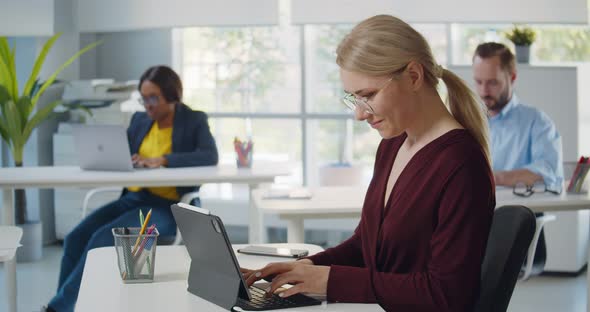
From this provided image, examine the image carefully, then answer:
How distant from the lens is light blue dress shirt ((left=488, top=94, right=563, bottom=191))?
168 inches

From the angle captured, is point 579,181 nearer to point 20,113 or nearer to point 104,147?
point 104,147

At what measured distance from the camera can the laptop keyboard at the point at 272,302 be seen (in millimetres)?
2076

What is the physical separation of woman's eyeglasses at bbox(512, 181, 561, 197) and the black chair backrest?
1804mm

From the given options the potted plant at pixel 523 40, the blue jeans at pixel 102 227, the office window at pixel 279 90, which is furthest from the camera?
the office window at pixel 279 90

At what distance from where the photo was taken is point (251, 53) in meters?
6.95

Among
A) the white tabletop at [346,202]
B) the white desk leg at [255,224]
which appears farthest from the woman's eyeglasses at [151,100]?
the white tabletop at [346,202]

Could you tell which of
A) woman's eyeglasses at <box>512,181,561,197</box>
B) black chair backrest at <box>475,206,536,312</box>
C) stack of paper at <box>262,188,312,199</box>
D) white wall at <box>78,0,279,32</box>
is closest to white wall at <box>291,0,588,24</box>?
white wall at <box>78,0,279,32</box>

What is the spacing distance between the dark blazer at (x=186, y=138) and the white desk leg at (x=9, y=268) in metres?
0.70

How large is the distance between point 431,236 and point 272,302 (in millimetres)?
403

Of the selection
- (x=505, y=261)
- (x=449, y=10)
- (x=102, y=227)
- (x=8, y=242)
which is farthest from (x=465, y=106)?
(x=449, y=10)

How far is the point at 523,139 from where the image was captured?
4355mm

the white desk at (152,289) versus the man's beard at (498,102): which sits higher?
the man's beard at (498,102)

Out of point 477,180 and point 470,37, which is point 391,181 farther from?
point 470,37

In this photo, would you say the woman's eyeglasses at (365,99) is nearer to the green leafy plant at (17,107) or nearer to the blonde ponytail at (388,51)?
the blonde ponytail at (388,51)
